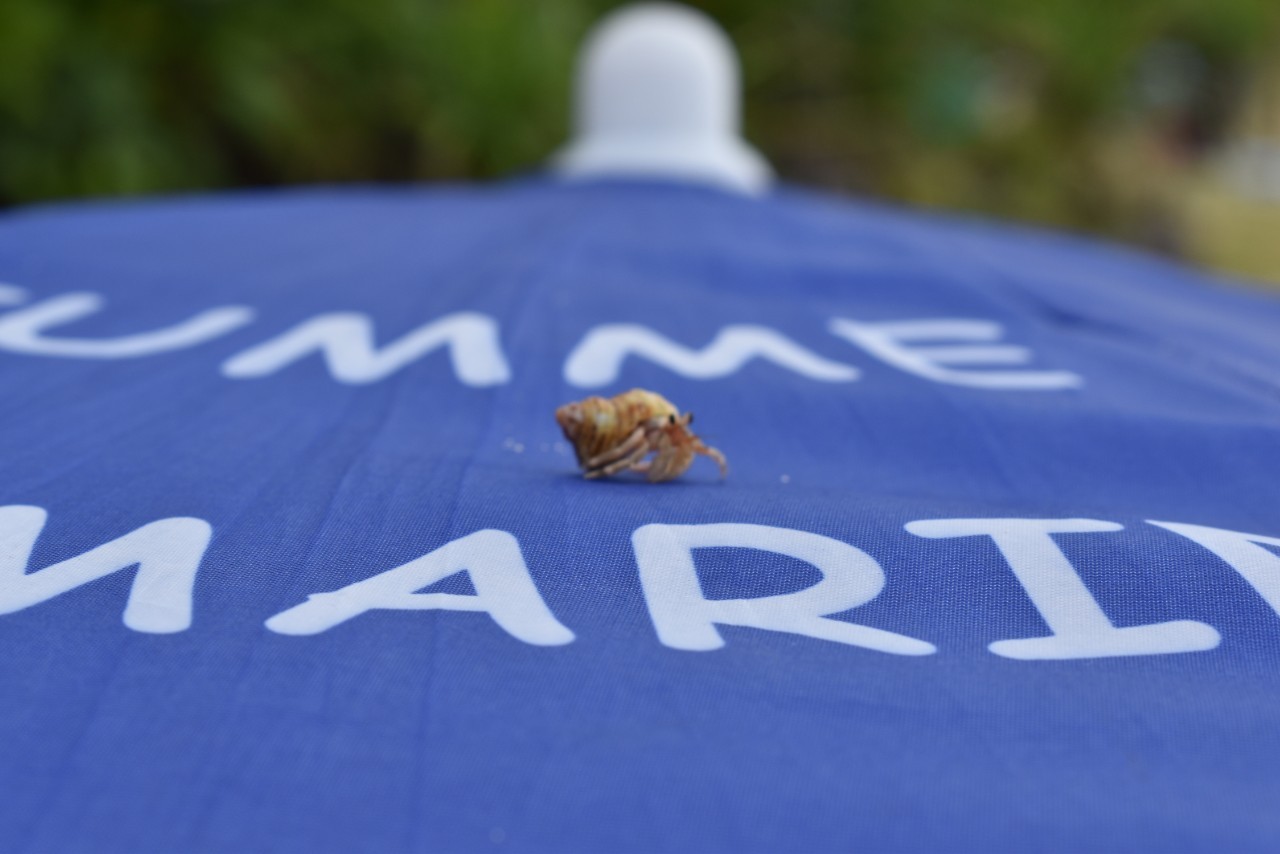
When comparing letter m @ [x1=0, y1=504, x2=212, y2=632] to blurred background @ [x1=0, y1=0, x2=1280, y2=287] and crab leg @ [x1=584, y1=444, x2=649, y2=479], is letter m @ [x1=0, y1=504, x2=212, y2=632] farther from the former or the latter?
blurred background @ [x1=0, y1=0, x2=1280, y2=287]

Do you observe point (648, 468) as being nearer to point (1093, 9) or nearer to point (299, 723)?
point (299, 723)

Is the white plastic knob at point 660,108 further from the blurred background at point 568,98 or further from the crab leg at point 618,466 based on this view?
the blurred background at point 568,98

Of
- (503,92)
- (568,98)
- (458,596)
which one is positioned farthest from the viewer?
(568,98)

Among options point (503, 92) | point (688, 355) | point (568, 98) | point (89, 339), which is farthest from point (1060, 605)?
point (568, 98)

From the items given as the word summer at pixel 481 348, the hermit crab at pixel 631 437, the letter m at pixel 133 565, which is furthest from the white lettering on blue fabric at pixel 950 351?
the letter m at pixel 133 565

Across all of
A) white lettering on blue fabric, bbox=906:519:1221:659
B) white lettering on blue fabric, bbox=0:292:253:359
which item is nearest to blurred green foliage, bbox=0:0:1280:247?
white lettering on blue fabric, bbox=0:292:253:359

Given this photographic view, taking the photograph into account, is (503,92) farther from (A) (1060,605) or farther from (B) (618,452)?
(A) (1060,605)
